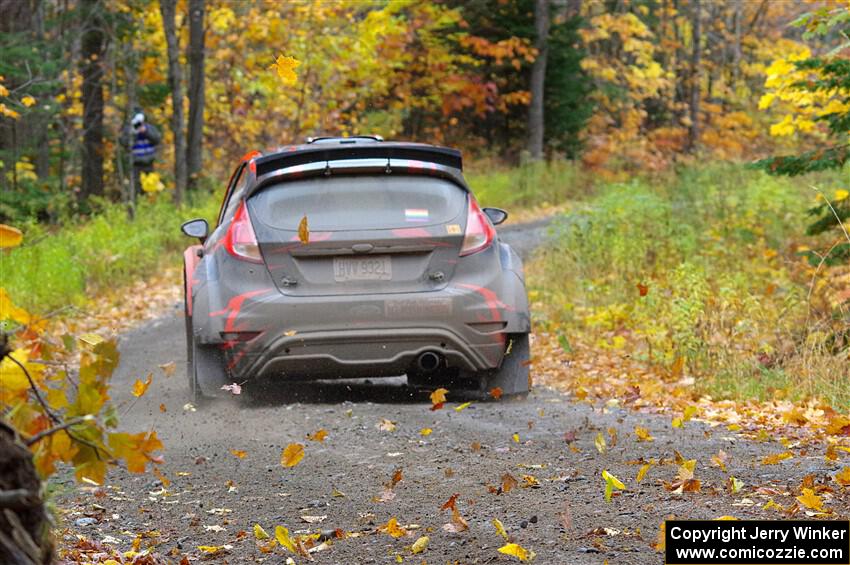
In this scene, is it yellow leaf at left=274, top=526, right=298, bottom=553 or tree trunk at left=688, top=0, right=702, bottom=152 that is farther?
tree trunk at left=688, top=0, right=702, bottom=152

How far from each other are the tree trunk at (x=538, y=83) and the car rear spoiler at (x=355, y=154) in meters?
24.9

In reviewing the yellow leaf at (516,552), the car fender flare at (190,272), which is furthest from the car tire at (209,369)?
the yellow leaf at (516,552)

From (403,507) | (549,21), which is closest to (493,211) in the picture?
(403,507)

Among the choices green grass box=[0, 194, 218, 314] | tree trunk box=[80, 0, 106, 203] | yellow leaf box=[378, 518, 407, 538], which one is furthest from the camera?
tree trunk box=[80, 0, 106, 203]

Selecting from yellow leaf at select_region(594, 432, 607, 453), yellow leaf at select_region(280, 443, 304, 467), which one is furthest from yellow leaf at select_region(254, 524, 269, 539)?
yellow leaf at select_region(594, 432, 607, 453)

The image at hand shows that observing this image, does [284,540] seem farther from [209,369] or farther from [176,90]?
[176,90]

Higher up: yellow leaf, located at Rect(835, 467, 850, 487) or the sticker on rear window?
the sticker on rear window

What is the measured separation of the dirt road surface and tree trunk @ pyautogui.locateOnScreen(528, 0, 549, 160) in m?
25.6

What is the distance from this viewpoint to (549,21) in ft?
111

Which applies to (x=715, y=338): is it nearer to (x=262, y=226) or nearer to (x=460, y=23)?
(x=262, y=226)

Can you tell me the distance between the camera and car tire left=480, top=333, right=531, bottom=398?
26.9 feet

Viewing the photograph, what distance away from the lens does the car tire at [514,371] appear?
8195mm

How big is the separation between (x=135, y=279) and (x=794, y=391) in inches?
421

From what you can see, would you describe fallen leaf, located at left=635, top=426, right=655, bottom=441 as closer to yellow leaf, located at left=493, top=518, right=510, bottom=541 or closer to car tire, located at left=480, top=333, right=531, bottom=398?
car tire, located at left=480, top=333, right=531, bottom=398
